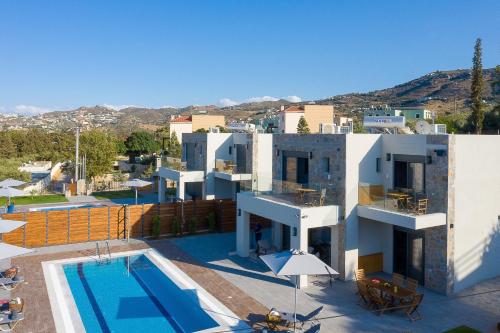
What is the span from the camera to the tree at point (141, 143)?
227 ft

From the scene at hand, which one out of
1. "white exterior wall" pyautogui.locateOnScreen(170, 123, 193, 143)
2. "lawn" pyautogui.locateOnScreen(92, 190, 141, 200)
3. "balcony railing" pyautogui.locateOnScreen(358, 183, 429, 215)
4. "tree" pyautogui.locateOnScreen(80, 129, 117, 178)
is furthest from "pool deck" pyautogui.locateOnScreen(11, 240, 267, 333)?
"white exterior wall" pyautogui.locateOnScreen(170, 123, 193, 143)

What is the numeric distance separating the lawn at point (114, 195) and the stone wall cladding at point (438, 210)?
28736mm

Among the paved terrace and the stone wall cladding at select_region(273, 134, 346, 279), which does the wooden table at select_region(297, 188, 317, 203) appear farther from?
the paved terrace

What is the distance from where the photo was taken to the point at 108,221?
76.7 feet

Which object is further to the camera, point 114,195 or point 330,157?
point 114,195

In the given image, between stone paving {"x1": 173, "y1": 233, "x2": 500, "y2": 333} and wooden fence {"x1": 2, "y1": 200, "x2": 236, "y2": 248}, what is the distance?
19.5 ft

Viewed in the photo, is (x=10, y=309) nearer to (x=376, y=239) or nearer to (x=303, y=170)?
(x=303, y=170)

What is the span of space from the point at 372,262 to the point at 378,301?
4.08 metres

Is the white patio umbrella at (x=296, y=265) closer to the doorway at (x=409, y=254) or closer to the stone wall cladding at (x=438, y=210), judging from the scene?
the stone wall cladding at (x=438, y=210)

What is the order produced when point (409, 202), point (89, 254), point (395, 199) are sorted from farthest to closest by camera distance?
point (89, 254), point (395, 199), point (409, 202)

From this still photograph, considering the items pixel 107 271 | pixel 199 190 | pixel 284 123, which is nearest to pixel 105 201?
pixel 199 190

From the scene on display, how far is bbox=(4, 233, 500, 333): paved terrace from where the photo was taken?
510 inches

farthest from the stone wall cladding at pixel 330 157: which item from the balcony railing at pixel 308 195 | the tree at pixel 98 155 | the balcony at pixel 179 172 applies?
the tree at pixel 98 155

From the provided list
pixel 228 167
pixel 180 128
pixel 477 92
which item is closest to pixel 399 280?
pixel 228 167
